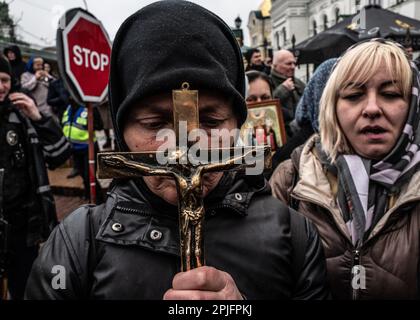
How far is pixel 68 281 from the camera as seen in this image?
1.11 metres

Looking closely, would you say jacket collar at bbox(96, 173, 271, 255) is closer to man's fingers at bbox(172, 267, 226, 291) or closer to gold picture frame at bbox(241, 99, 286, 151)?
man's fingers at bbox(172, 267, 226, 291)

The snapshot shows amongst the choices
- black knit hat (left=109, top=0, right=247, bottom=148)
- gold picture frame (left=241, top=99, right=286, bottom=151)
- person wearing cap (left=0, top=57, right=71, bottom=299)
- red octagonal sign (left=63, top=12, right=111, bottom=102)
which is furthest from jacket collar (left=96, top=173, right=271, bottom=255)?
gold picture frame (left=241, top=99, right=286, bottom=151)

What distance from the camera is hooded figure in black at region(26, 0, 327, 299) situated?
109 cm

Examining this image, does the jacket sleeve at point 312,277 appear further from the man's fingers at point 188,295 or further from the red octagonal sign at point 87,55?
the red octagonal sign at point 87,55

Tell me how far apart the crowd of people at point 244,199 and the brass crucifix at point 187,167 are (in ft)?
0.28

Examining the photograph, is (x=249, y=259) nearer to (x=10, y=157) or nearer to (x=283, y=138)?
(x=10, y=157)

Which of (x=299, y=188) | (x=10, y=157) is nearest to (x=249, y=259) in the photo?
(x=299, y=188)

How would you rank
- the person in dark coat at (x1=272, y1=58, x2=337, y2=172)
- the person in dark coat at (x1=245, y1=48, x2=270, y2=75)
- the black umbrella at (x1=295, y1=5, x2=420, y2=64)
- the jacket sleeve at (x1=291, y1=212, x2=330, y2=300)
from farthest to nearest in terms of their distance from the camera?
the black umbrella at (x1=295, y1=5, x2=420, y2=64) → the person in dark coat at (x1=245, y1=48, x2=270, y2=75) → the person in dark coat at (x1=272, y1=58, x2=337, y2=172) → the jacket sleeve at (x1=291, y1=212, x2=330, y2=300)

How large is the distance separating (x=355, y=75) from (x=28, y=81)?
767 cm

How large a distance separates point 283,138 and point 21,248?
2342mm

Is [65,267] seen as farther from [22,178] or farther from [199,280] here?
[22,178]

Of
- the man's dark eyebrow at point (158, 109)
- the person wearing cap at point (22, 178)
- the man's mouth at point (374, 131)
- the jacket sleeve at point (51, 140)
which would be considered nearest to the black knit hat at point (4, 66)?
the person wearing cap at point (22, 178)

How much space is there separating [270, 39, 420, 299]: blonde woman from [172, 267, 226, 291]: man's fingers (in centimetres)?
87

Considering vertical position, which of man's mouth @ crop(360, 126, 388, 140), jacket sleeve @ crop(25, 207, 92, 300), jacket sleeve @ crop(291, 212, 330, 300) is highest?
man's mouth @ crop(360, 126, 388, 140)
